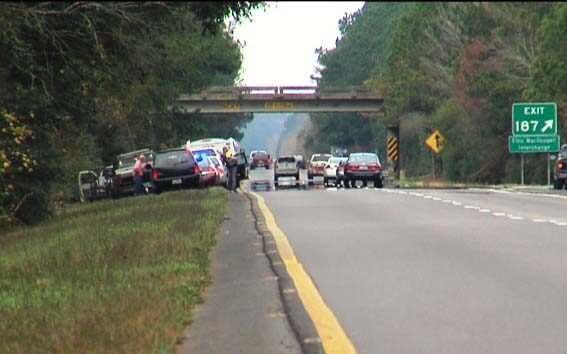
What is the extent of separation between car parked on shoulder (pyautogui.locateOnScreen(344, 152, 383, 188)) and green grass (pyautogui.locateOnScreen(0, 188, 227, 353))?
3601 cm

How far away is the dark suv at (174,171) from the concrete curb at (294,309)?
79.0ft

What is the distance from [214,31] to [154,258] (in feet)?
10.3

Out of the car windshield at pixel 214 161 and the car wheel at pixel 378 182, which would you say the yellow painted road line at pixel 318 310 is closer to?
the car windshield at pixel 214 161

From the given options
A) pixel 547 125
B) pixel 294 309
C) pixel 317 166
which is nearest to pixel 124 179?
pixel 547 125

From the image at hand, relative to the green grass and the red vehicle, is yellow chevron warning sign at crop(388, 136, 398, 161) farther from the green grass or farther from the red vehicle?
the green grass

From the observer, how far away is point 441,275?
15.5 m

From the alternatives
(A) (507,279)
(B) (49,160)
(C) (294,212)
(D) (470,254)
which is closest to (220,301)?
(A) (507,279)

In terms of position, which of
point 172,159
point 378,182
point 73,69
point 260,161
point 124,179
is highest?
point 73,69

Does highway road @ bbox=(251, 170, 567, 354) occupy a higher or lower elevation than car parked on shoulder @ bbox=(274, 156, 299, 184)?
higher

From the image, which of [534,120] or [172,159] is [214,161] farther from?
[534,120]

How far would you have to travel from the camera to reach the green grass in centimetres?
1031

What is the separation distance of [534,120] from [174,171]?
16.8 meters

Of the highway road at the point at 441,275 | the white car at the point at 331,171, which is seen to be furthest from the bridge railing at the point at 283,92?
the highway road at the point at 441,275

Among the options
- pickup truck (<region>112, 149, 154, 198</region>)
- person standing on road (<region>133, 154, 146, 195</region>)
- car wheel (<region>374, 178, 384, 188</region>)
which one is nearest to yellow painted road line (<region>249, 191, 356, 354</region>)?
person standing on road (<region>133, 154, 146, 195</region>)
